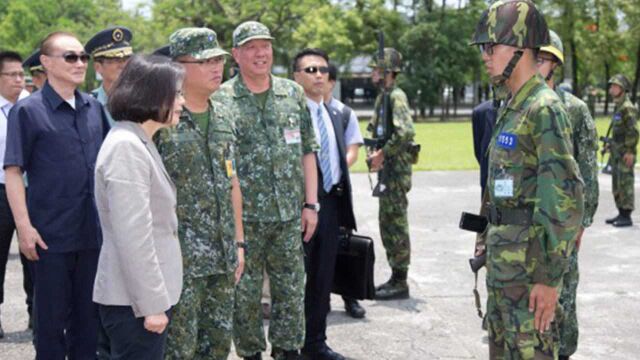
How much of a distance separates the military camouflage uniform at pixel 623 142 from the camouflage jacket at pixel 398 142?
4.89 meters

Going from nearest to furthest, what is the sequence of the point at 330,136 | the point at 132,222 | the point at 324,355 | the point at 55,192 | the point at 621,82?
the point at 132,222 → the point at 55,192 → the point at 324,355 → the point at 330,136 → the point at 621,82

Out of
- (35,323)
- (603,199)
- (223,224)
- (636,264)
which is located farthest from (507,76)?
(603,199)

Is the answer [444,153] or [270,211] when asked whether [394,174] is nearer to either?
[270,211]

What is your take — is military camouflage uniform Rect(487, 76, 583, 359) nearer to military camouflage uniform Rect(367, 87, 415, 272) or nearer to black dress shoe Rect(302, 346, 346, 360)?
black dress shoe Rect(302, 346, 346, 360)

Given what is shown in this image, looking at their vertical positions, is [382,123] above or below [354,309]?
above

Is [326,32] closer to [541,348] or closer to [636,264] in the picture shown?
[636,264]

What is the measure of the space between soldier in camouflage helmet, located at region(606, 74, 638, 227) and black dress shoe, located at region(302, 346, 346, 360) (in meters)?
6.45

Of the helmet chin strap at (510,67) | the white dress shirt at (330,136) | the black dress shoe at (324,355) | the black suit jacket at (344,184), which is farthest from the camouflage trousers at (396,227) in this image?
the helmet chin strap at (510,67)

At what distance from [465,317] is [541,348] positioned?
2.66 m

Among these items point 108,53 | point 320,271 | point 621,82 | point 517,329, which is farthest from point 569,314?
point 621,82

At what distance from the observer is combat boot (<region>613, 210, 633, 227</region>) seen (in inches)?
390

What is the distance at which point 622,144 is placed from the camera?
34.6 ft

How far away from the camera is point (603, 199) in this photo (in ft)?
39.9

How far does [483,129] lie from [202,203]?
262 centimetres
